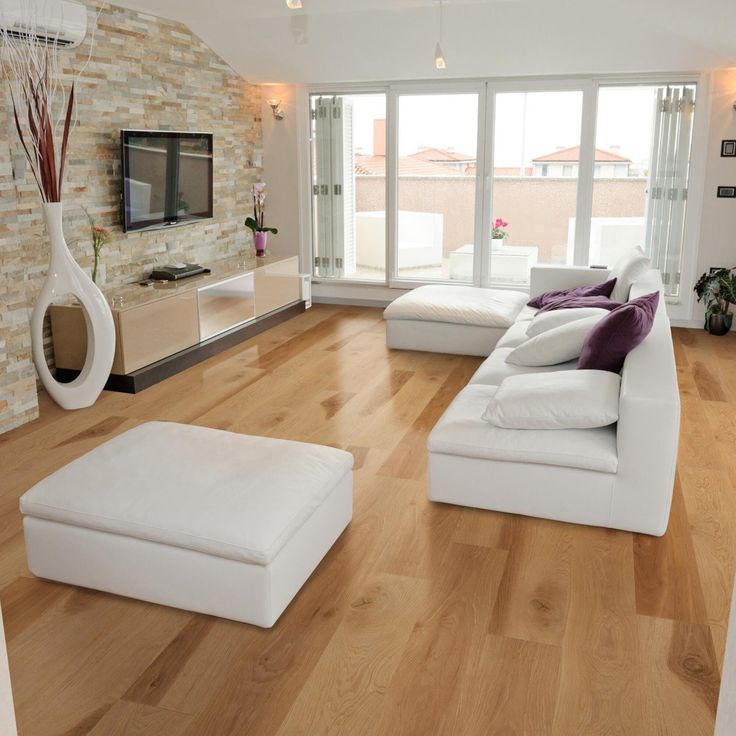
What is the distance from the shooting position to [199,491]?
2672 mm

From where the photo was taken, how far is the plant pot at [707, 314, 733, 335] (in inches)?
256

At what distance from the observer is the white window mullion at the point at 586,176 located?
6.70m

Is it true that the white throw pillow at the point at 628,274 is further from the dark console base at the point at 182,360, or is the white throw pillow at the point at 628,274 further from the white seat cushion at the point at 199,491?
the dark console base at the point at 182,360

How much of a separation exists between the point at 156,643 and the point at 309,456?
85 cm

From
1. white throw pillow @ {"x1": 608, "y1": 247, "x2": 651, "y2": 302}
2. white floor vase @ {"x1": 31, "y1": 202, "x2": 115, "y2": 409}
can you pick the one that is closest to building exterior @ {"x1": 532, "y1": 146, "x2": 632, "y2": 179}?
white throw pillow @ {"x1": 608, "y1": 247, "x2": 651, "y2": 302}

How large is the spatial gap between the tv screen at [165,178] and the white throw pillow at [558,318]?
2930mm

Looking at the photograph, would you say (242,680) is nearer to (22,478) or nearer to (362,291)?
(22,478)

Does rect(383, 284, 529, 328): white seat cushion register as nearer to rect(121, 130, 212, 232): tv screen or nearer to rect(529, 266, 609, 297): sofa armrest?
rect(529, 266, 609, 297): sofa armrest

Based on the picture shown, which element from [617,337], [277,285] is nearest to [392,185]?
[277,285]

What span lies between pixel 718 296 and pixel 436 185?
266 centimetres

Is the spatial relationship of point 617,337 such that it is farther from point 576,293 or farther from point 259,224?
point 259,224

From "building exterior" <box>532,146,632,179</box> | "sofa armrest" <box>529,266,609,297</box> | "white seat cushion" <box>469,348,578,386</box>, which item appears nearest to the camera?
"white seat cushion" <box>469,348,578,386</box>

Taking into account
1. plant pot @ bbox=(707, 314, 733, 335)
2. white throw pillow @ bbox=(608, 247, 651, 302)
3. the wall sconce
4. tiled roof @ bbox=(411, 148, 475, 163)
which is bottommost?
plant pot @ bbox=(707, 314, 733, 335)

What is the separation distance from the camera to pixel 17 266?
4.26m
